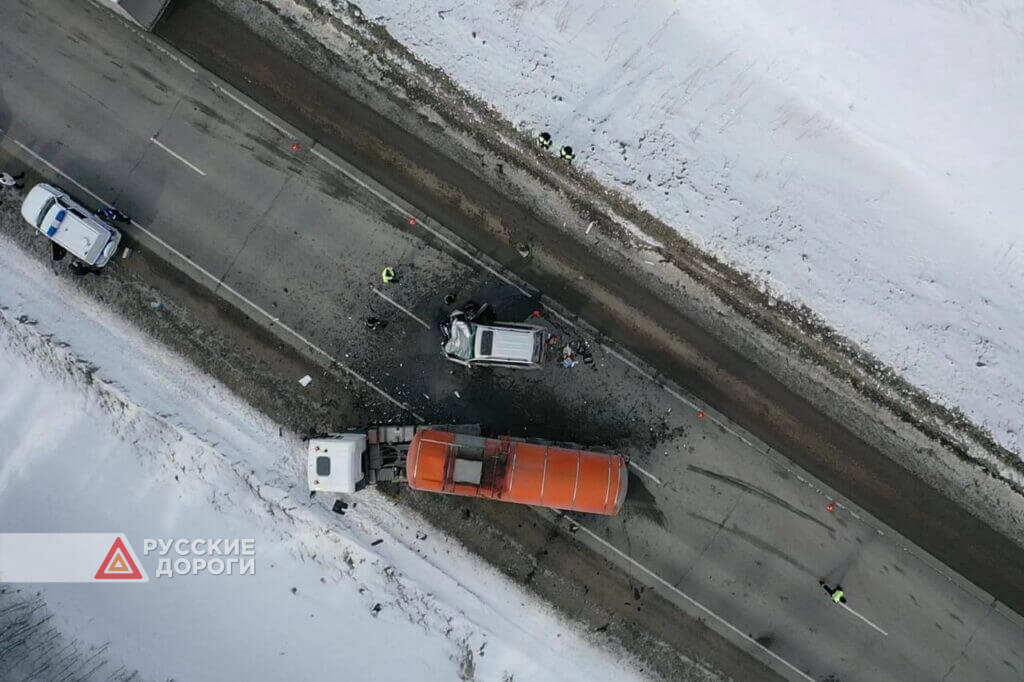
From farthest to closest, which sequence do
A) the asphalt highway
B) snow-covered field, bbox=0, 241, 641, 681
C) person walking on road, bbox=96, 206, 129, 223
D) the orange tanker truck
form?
the asphalt highway
person walking on road, bbox=96, 206, 129, 223
snow-covered field, bbox=0, 241, 641, 681
the orange tanker truck

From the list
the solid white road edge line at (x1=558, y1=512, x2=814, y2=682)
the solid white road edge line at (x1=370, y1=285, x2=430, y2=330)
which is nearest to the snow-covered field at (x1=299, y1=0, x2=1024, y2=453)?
the solid white road edge line at (x1=370, y1=285, x2=430, y2=330)

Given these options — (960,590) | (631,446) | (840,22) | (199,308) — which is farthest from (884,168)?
(199,308)

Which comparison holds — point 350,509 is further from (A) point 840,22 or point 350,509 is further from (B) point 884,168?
(A) point 840,22

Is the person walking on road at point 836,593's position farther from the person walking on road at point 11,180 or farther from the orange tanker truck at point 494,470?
the person walking on road at point 11,180

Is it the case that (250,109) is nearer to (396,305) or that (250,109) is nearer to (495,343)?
(396,305)

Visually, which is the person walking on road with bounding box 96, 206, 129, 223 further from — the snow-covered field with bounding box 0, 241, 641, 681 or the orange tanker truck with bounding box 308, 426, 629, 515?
the orange tanker truck with bounding box 308, 426, 629, 515

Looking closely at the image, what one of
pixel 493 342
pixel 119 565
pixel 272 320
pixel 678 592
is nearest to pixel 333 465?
pixel 272 320
